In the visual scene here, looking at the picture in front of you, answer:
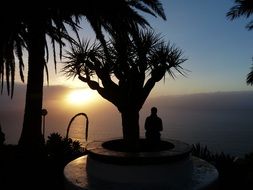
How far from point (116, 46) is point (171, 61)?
56.7 inches

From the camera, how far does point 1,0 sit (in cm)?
1113

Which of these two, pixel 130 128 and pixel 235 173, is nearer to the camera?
pixel 130 128

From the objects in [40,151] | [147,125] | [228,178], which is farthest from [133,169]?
[40,151]

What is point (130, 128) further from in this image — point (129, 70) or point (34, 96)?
point (34, 96)

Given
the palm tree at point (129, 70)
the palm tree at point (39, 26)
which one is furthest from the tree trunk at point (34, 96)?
the palm tree at point (129, 70)

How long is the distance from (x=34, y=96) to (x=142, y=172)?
23.6ft

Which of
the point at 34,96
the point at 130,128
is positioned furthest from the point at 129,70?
the point at 34,96

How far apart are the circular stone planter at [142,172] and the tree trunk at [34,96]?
5796 mm

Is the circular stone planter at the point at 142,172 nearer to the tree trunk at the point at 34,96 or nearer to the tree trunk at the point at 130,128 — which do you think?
the tree trunk at the point at 130,128

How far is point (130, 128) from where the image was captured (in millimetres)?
7781

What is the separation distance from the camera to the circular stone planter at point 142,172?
232 inches

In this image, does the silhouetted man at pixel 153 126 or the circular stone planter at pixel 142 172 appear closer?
the circular stone planter at pixel 142 172

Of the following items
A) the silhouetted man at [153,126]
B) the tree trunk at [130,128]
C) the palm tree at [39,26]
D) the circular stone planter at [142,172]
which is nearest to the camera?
the circular stone planter at [142,172]

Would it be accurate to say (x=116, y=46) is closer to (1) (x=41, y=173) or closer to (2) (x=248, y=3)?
(1) (x=41, y=173)
